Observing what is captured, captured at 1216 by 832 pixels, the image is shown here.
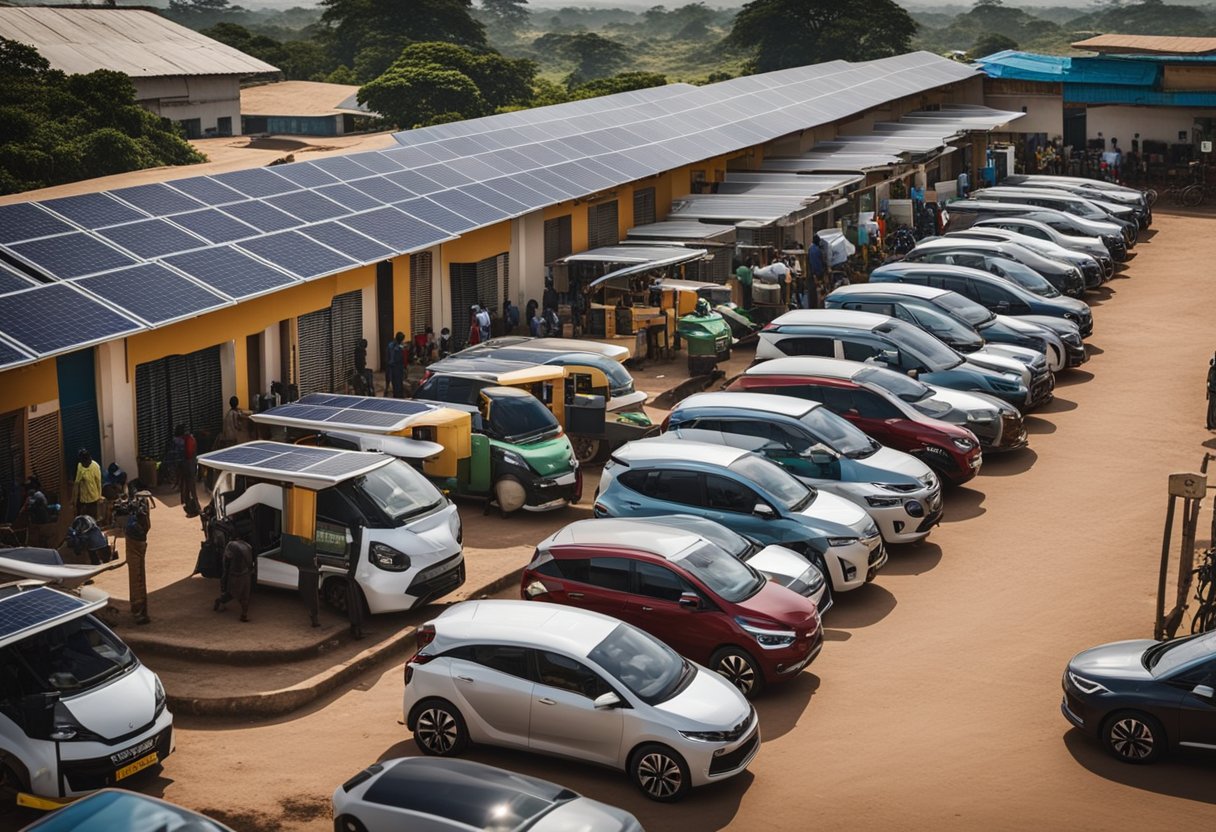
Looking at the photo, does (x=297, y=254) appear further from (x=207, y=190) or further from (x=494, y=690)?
(x=494, y=690)

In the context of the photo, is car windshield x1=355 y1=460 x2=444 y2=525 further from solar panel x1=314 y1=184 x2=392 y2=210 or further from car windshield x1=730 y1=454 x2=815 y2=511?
solar panel x1=314 y1=184 x2=392 y2=210

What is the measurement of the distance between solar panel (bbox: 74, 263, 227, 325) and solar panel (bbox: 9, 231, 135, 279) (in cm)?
22

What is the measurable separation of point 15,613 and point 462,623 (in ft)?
12.5

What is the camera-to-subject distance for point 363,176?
1104 inches

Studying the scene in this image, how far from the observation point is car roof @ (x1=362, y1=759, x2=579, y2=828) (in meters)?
10.1

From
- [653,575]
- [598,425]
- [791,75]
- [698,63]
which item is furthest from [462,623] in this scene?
[698,63]

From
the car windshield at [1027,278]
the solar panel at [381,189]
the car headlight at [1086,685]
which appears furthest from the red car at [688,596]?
the car windshield at [1027,278]

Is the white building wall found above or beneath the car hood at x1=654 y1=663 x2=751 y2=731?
above

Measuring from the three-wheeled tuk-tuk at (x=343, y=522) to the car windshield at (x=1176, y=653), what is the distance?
24.4 feet

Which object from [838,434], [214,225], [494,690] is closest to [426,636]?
[494,690]

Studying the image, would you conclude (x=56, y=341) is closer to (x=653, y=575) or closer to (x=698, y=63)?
(x=653, y=575)

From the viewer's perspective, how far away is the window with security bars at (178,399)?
20844 millimetres

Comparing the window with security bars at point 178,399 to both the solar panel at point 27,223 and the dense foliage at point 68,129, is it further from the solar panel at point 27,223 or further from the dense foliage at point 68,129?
the dense foliage at point 68,129

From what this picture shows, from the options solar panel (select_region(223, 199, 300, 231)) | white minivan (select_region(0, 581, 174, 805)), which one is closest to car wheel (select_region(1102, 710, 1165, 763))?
white minivan (select_region(0, 581, 174, 805))
